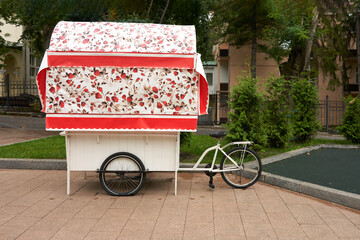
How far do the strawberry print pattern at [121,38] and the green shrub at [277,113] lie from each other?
14.4 feet

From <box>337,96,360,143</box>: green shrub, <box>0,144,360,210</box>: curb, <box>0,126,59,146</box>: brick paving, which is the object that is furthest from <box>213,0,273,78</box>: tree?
<box>0,144,360,210</box>: curb

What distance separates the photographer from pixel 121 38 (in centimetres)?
623

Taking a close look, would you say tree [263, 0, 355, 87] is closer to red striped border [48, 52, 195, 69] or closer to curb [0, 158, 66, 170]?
red striped border [48, 52, 195, 69]

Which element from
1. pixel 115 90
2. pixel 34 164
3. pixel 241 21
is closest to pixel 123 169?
pixel 115 90

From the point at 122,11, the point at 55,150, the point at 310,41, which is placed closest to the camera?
the point at 55,150

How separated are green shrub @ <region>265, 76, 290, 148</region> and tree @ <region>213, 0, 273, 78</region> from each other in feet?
25.4

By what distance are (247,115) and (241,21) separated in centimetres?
1169

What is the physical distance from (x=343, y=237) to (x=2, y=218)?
446 cm

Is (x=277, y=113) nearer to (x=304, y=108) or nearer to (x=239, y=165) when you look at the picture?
(x=304, y=108)

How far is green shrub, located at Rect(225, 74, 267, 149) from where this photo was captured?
28.7 feet

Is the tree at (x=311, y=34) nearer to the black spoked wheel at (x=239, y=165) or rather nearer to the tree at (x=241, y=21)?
the tree at (x=241, y=21)

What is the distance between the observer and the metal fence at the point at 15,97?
21.5 metres

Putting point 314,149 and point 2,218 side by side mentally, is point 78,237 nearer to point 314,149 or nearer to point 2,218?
point 2,218

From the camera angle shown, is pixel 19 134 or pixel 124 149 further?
pixel 19 134
